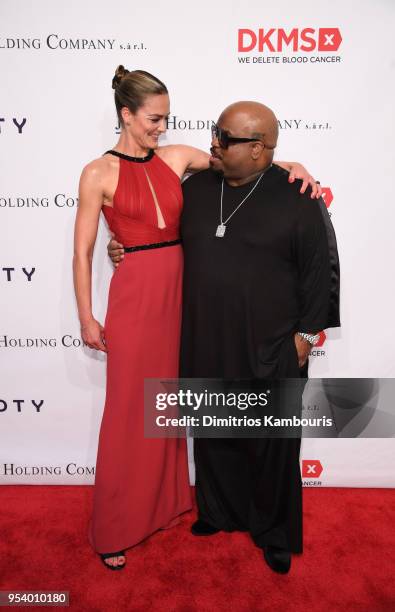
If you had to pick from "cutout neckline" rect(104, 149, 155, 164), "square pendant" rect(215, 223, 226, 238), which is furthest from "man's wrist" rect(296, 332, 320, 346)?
"cutout neckline" rect(104, 149, 155, 164)

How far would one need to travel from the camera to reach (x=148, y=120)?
76.4 inches

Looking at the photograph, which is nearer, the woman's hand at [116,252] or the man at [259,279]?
the man at [259,279]

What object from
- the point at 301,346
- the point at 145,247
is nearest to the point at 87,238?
the point at 145,247

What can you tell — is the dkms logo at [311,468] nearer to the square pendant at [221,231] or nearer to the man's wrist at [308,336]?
the man's wrist at [308,336]

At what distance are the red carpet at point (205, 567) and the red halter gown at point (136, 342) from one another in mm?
150

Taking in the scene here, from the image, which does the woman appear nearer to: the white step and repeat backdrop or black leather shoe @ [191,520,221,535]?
black leather shoe @ [191,520,221,535]

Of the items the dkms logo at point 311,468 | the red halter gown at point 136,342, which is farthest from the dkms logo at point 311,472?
the red halter gown at point 136,342

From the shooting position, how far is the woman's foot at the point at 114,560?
85.3 inches

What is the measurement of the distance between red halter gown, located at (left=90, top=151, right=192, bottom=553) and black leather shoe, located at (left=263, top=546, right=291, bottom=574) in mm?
547

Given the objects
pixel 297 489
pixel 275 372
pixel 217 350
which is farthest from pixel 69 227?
pixel 297 489

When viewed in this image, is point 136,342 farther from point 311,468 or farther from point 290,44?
point 290,44

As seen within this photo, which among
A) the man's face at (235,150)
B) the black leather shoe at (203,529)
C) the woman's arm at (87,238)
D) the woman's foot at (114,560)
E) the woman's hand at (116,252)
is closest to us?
the man's face at (235,150)

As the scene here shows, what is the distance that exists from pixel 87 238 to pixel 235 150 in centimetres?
68

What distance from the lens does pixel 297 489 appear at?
216 centimetres
